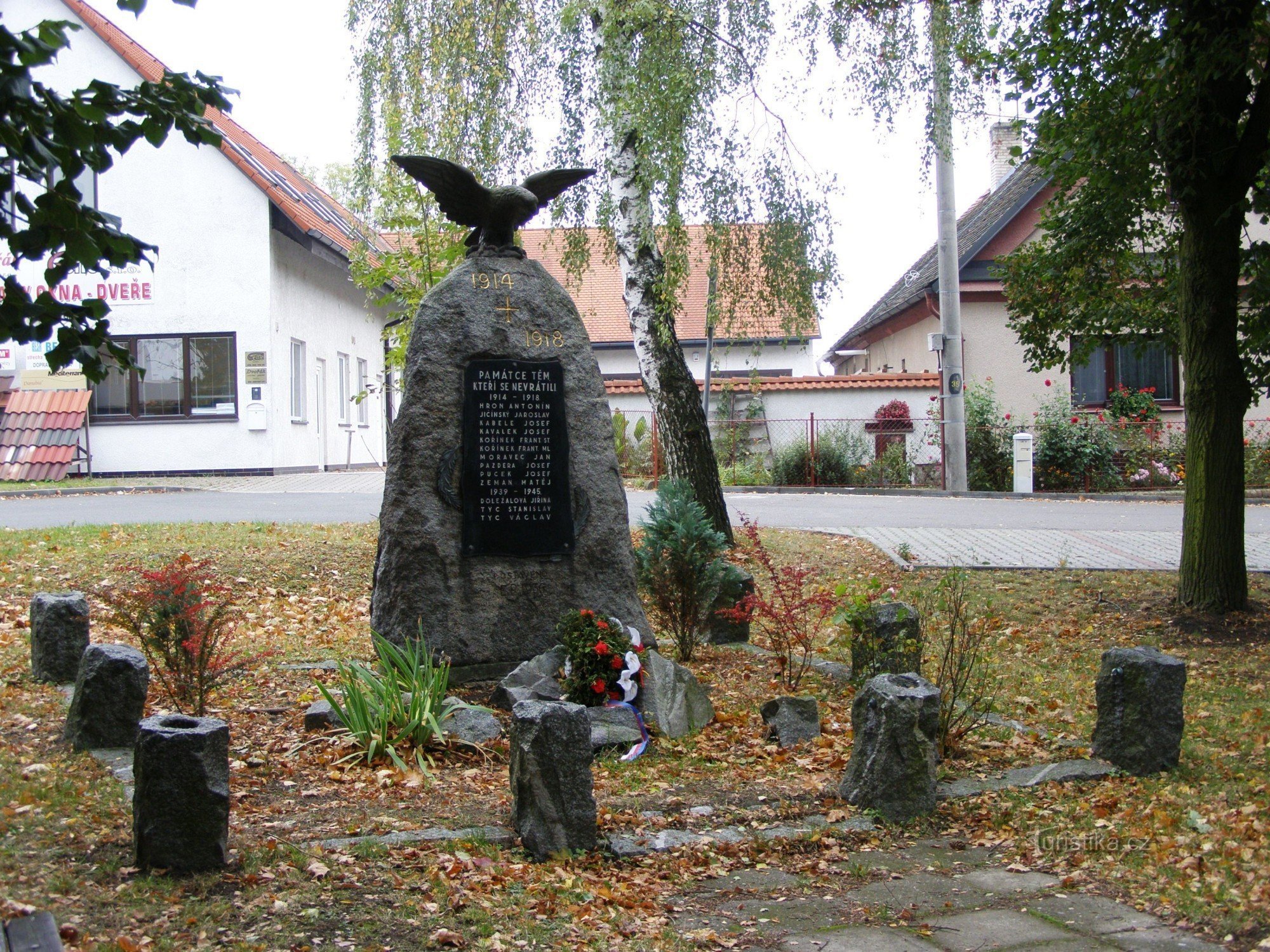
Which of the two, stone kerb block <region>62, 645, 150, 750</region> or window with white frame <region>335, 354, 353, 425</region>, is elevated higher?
window with white frame <region>335, 354, 353, 425</region>

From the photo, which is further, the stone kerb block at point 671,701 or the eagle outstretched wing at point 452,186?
the eagle outstretched wing at point 452,186

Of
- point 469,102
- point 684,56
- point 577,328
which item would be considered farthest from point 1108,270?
point 469,102

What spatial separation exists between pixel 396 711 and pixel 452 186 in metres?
3.16

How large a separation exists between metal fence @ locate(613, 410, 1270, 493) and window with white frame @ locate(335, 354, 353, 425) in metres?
6.80

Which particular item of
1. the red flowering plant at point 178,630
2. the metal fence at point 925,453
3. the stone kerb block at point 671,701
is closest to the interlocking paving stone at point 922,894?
the stone kerb block at point 671,701

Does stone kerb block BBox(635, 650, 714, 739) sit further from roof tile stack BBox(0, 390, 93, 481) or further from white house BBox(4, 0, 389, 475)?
roof tile stack BBox(0, 390, 93, 481)

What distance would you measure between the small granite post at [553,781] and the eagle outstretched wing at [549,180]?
4.07 m

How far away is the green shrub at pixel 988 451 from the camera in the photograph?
21.5 meters

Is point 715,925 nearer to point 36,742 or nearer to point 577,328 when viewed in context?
point 36,742

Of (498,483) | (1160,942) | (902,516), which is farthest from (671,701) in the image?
(902,516)

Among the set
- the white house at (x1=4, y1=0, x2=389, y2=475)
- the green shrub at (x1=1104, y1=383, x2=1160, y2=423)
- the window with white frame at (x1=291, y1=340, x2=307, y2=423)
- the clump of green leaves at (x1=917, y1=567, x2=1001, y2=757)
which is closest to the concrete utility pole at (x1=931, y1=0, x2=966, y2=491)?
the green shrub at (x1=1104, y1=383, x2=1160, y2=423)

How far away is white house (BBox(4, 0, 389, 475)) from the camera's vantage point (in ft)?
68.2

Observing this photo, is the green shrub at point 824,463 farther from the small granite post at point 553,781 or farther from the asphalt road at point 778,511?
the small granite post at point 553,781

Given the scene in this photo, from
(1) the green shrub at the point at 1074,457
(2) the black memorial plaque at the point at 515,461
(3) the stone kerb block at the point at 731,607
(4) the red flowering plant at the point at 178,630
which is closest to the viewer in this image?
(4) the red flowering plant at the point at 178,630
